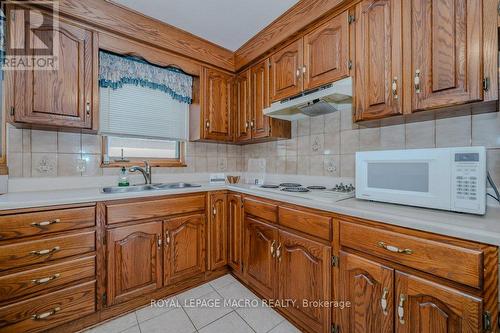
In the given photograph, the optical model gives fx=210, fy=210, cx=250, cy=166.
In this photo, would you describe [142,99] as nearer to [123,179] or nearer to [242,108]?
[123,179]

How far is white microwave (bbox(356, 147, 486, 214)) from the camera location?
35.1 inches

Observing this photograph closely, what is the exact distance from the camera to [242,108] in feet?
7.70

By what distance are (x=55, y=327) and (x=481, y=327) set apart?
2.13 meters

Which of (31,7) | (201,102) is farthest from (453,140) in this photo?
(31,7)

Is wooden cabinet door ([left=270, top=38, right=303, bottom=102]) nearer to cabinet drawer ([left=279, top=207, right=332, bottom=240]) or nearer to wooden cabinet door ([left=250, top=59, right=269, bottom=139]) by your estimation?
wooden cabinet door ([left=250, top=59, right=269, bottom=139])

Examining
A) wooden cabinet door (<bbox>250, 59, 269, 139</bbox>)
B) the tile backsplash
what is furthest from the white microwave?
→ wooden cabinet door (<bbox>250, 59, 269, 139</bbox>)

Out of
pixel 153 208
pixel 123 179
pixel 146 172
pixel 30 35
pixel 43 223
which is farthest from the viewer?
pixel 146 172

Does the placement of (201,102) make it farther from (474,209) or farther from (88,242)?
(474,209)

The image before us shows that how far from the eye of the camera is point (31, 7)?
1.41 meters

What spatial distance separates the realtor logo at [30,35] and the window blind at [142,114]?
1.42 feet

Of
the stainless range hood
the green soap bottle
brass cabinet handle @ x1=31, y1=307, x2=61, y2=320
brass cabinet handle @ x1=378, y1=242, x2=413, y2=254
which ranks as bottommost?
brass cabinet handle @ x1=31, y1=307, x2=61, y2=320

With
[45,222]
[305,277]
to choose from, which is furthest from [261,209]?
[45,222]

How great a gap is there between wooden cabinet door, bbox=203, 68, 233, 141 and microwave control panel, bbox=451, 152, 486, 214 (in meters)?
1.90

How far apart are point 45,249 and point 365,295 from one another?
180 centimetres
